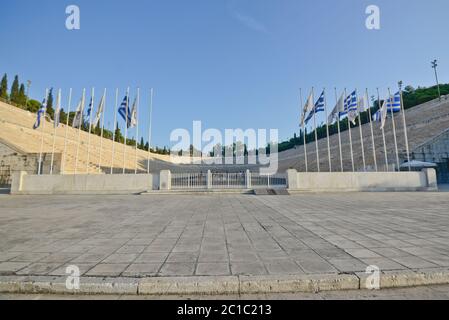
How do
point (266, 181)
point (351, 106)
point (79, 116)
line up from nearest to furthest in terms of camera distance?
point (266, 181) → point (79, 116) → point (351, 106)

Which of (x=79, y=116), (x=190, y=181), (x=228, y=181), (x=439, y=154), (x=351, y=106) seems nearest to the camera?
(x=190, y=181)

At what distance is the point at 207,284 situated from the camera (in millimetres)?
2781

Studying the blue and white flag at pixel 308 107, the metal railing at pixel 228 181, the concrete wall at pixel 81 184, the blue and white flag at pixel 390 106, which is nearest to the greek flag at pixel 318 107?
the blue and white flag at pixel 308 107

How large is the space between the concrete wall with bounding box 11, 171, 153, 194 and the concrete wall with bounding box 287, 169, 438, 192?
11820 mm

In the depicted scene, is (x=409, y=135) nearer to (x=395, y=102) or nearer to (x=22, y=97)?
(x=395, y=102)

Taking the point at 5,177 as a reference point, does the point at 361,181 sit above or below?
below

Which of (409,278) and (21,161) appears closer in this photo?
(409,278)

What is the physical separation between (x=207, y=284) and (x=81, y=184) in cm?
1746

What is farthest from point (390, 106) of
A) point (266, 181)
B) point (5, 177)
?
point (5, 177)

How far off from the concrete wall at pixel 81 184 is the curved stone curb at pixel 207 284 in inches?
547

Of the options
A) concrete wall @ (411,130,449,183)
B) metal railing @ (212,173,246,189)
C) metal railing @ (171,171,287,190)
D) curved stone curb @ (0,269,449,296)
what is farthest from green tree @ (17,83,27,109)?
concrete wall @ (411,130,449,183)

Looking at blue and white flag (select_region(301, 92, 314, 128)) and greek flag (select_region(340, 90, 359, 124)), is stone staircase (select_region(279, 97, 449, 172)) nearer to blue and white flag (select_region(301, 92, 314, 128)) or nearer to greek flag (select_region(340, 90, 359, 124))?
greek flag (select_region(340, 90, 359, 124))

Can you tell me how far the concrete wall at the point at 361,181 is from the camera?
16.2 metres

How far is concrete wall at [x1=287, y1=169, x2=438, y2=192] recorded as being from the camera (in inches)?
637
